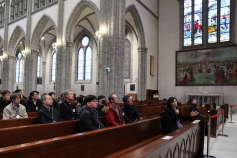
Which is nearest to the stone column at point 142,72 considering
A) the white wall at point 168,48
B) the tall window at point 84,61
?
the white wall at point 168,48

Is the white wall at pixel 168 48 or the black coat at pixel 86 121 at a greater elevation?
the white wall at pixel 168 48

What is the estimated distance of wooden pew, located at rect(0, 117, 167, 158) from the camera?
1.52 meters

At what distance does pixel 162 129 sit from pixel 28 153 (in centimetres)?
314

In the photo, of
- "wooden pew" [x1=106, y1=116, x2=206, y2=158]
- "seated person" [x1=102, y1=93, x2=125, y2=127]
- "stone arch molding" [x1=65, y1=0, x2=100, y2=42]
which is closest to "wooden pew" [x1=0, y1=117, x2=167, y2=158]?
"wooden pew" [x1=106, y1=116, x2=206, y2=158]

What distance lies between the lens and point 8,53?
849 inches

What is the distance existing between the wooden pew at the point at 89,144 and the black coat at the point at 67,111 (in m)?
1.68

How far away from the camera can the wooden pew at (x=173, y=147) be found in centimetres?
159

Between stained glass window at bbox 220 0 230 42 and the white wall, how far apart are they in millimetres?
3571

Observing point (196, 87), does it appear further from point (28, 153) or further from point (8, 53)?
point (8, 53)

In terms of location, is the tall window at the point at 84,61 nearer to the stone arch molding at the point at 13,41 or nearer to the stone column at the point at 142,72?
the stone column at the point at 142,72

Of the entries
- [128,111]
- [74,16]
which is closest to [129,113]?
[128,111]

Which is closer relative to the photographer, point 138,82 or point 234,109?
point 234,109

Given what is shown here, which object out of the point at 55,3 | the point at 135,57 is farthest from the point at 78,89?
the point at 55,3

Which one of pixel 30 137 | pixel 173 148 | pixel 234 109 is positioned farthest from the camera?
pixel 234 109
